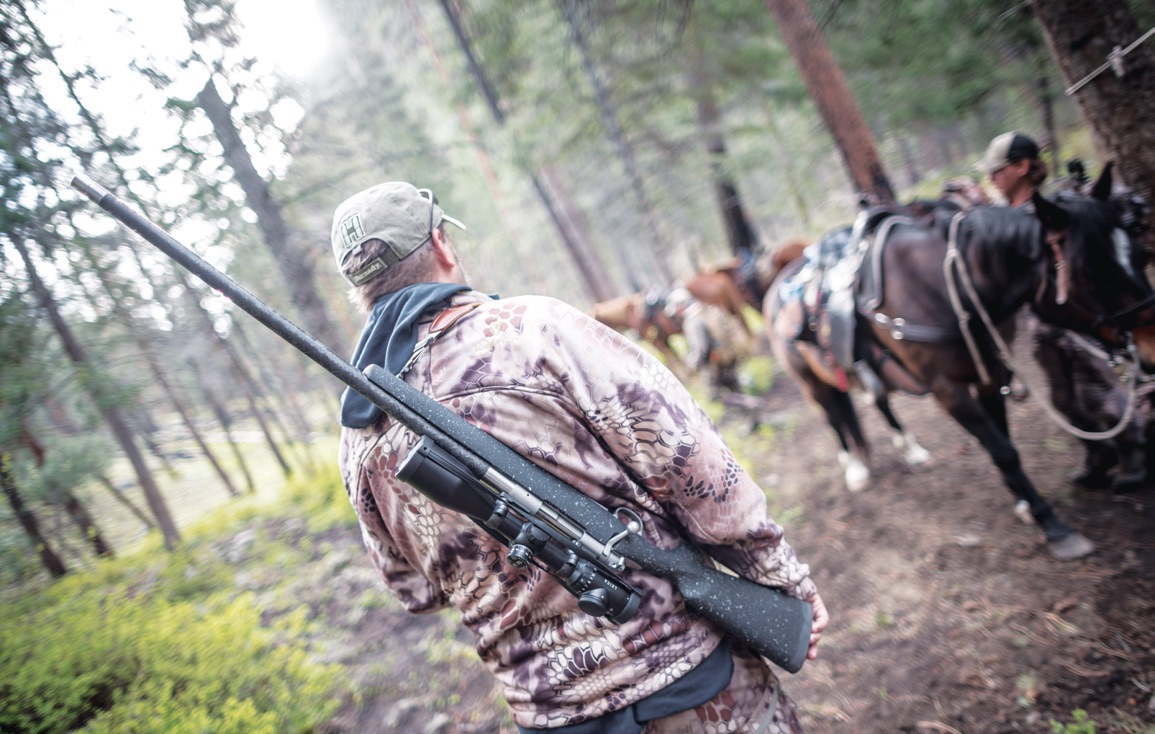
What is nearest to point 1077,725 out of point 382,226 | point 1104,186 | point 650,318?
point 1104,186

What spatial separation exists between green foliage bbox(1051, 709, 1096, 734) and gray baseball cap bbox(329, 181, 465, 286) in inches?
129

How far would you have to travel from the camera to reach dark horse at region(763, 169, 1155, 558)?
2.54 m

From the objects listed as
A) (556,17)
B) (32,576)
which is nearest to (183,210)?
(32,576)

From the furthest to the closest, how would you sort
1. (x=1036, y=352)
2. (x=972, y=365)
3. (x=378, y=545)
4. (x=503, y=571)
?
(x=1036, y=352) < (x=972, y=365) < (x=378, y=545) < (x=503, y=571)

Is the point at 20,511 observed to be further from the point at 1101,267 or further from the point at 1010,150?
the point at 1010,150

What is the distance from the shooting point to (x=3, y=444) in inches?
270

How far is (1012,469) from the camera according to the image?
10.5 ft

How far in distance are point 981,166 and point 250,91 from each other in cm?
889

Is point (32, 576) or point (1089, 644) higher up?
point (32, 576)

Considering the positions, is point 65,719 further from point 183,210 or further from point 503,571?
point 183,210

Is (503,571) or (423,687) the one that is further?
(423,687)

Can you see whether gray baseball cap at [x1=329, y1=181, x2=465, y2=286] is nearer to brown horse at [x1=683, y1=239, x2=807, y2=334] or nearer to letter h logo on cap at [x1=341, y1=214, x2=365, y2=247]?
letter h logo on cap at [x1=341, y1=214, x2=365, y2=247]

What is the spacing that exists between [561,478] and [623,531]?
194mm

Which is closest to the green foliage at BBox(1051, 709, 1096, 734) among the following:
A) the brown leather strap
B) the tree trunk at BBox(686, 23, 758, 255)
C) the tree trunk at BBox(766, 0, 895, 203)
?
the brown leather strap
